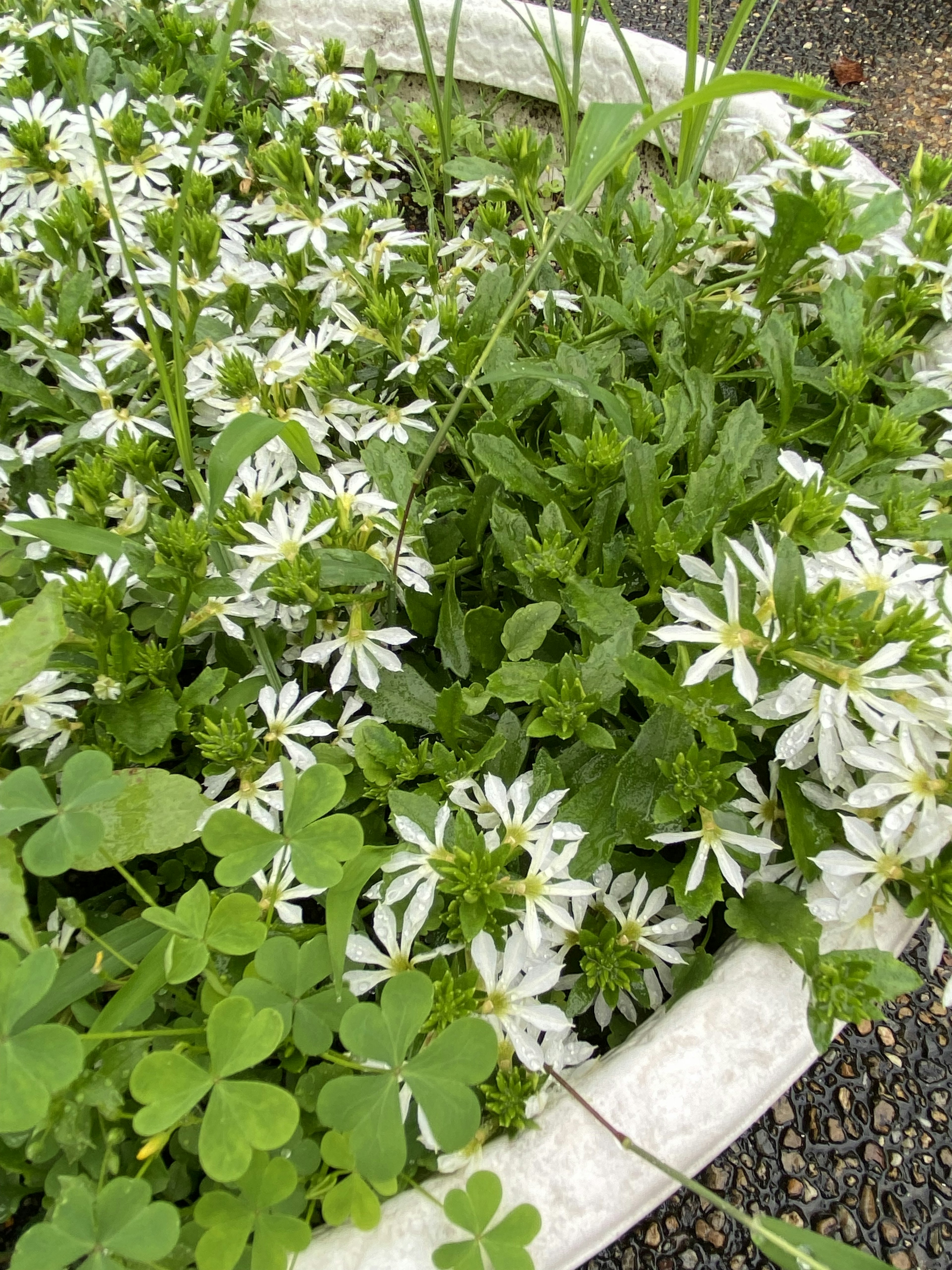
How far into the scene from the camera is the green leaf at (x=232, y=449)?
0.67 m

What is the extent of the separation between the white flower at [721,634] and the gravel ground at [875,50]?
160 cm

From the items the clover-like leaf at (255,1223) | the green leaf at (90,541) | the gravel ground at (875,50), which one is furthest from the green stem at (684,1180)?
the gravel ground at (875,50)

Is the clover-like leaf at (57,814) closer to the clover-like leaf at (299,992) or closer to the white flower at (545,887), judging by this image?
the clover-like leaf at (299,992)

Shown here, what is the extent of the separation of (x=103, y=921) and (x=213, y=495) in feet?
1.31

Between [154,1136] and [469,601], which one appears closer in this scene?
[154,1136]

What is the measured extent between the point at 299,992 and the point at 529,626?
356mm

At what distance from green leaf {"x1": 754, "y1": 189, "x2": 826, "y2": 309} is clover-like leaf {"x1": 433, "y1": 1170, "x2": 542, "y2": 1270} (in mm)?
822

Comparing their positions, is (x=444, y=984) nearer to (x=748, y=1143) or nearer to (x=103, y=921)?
(x=103, y=921)

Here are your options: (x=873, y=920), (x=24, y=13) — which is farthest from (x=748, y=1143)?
(x=24, y=13)

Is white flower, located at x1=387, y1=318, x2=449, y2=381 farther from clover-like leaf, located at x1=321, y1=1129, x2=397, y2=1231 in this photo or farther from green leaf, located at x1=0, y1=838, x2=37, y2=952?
clover-like leaf, located at x1=321, y1=1129, x2=397, y2=1231

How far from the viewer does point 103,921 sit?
77cm

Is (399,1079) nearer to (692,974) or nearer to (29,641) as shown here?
(692,974)

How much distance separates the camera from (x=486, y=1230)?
0.56 metres

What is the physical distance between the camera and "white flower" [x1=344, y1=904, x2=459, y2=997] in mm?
689
